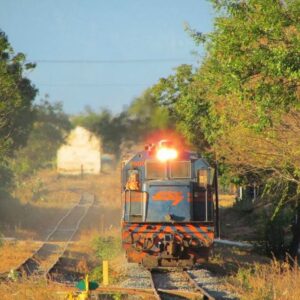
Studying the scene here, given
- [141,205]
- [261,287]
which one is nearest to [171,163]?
[141,205]

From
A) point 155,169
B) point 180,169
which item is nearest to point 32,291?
point 155,169

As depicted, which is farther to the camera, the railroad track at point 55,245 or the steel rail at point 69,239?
the railroad track at point 55,245

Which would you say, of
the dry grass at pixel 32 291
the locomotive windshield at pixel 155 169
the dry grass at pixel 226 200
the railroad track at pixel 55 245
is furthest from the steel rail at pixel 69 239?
the dry grass at pixel 226 200

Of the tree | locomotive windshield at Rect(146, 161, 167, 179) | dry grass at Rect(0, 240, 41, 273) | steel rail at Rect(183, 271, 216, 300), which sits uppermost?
the tree

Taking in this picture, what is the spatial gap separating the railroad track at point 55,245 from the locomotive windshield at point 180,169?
3989mm

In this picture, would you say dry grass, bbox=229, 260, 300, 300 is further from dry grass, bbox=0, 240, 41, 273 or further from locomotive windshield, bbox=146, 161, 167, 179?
dry grass, bbox=0, 240, 41, 273

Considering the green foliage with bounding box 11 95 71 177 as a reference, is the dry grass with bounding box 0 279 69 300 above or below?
below

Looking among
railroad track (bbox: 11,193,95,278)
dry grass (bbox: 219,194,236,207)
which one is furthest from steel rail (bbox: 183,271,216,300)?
dry grass (bbox: 219,194,236,207)

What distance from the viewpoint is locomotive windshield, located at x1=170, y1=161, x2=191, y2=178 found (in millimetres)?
15984

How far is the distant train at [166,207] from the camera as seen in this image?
15.6 m

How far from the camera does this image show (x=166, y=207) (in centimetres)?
1580

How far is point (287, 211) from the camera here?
25.9m

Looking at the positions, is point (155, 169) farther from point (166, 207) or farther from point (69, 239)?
point (69, 239)

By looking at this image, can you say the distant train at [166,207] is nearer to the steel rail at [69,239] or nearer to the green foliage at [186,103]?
the steel rail at [69,239]
